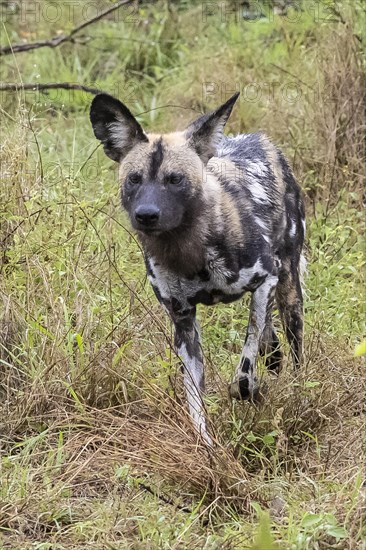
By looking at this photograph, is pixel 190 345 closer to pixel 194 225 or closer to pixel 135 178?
pixel 194 225

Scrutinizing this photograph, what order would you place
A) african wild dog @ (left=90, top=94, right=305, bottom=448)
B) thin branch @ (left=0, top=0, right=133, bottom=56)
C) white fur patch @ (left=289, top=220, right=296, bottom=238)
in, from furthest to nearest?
thin branch @ (left=0, top=0, right=133, bottom=56) < white fur patch @ (left=289, top=220, right=296, bottom=238) < african wild dog @ (left=90, top=94, right=305, bottom=448)

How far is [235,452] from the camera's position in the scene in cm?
423

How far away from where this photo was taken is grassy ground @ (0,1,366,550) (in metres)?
3.78

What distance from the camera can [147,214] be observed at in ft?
13.6

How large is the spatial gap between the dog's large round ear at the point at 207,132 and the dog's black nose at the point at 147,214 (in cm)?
42

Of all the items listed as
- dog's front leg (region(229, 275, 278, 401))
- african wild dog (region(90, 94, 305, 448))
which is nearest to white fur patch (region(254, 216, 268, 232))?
african wild dog (region(90, 94, 305, 448))

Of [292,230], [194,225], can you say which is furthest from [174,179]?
[292,230]

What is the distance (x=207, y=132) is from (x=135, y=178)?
0.35 m

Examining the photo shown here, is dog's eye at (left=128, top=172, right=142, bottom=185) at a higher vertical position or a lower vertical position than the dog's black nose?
higher

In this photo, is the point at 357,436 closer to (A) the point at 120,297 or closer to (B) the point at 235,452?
(B) the point at 235,452

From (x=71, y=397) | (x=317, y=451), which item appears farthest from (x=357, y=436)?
(x=71, y=397)

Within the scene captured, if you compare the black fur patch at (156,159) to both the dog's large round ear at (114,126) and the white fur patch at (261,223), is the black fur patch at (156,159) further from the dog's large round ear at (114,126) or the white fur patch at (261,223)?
the white fur patch at (261,223)

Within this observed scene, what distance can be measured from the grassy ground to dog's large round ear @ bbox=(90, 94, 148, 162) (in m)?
0.53

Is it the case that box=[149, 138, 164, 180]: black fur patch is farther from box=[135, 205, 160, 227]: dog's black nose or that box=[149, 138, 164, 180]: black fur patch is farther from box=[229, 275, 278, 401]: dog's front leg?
box=[229, 275, 278, 401]: dog's front leg
